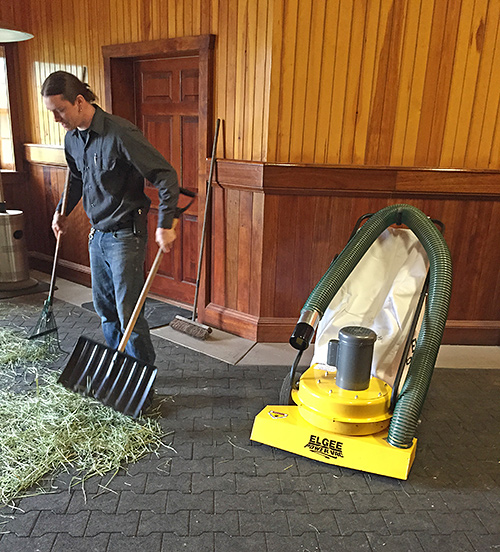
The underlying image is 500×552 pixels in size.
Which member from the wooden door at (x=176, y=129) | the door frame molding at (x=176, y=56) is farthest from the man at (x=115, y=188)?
the wooden door at (x=176, y=129)

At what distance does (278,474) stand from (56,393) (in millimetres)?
1408

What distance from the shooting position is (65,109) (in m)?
2.57

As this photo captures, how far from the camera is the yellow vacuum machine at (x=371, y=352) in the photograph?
7.55 ft

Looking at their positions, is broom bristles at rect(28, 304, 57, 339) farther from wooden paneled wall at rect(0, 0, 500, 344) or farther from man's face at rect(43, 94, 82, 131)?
man's face at rect(43, 94, 82, 131)

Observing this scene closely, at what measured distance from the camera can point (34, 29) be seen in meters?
5.06

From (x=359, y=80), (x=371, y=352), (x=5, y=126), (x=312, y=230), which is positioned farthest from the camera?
(x=5, y=126)

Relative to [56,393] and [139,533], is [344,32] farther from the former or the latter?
[139,533]

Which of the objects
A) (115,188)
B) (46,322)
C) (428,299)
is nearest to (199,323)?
(46,322)

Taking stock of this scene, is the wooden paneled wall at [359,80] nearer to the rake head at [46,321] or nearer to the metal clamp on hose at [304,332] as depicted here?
the metal clamp on hose at [304,332]

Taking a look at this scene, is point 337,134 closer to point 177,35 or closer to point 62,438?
point 177,35

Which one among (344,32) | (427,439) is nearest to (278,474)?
(427,439)

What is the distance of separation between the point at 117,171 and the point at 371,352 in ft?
5.28

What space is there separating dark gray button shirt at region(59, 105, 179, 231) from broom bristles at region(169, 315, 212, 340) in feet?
4.31

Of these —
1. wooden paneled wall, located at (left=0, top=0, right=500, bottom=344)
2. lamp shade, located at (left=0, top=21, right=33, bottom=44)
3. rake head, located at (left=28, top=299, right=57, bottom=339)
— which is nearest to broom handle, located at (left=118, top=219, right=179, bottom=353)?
rake head, located at (left=28, top=299, right=57, bottom=339)
